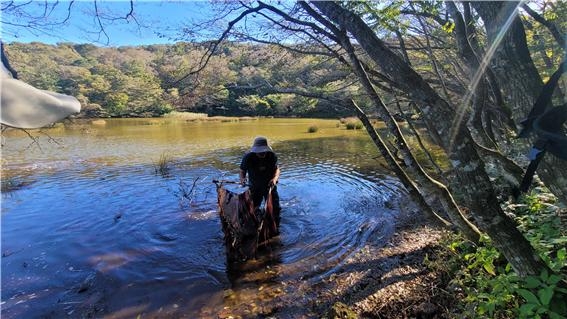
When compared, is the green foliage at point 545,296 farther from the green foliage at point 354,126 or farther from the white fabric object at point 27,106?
the green foliage at point 354,126

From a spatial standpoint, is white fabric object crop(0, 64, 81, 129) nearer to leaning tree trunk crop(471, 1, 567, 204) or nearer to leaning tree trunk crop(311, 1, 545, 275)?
leaning tree trunk crop(311, 1, 545, 275)

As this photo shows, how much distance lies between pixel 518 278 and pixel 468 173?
2.94ft

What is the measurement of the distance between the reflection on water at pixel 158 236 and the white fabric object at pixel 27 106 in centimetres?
325

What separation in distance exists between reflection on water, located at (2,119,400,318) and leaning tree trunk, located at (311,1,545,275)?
9.69 feet

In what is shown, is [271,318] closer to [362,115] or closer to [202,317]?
[202,317]

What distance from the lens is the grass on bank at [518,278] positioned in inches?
84.6

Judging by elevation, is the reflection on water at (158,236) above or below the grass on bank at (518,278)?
below

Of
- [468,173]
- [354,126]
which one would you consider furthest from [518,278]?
[354,126]

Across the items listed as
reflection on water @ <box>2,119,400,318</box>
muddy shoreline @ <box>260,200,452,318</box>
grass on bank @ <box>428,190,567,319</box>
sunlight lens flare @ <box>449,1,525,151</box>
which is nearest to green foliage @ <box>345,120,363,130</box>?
reflection on water @ <box>2,119,400,318</box>

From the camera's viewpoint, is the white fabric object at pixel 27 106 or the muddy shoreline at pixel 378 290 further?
the muddy shoreline at pixel 378 290

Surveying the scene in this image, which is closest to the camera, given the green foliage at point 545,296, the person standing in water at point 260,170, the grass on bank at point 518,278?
the green foliage at point 545,296

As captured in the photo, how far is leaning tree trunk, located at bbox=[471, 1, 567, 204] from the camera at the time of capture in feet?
8.97

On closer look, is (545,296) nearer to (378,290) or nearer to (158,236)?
(378,290)

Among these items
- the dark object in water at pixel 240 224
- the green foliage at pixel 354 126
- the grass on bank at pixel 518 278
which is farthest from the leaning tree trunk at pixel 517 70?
the green foliage at pixel 354 126
